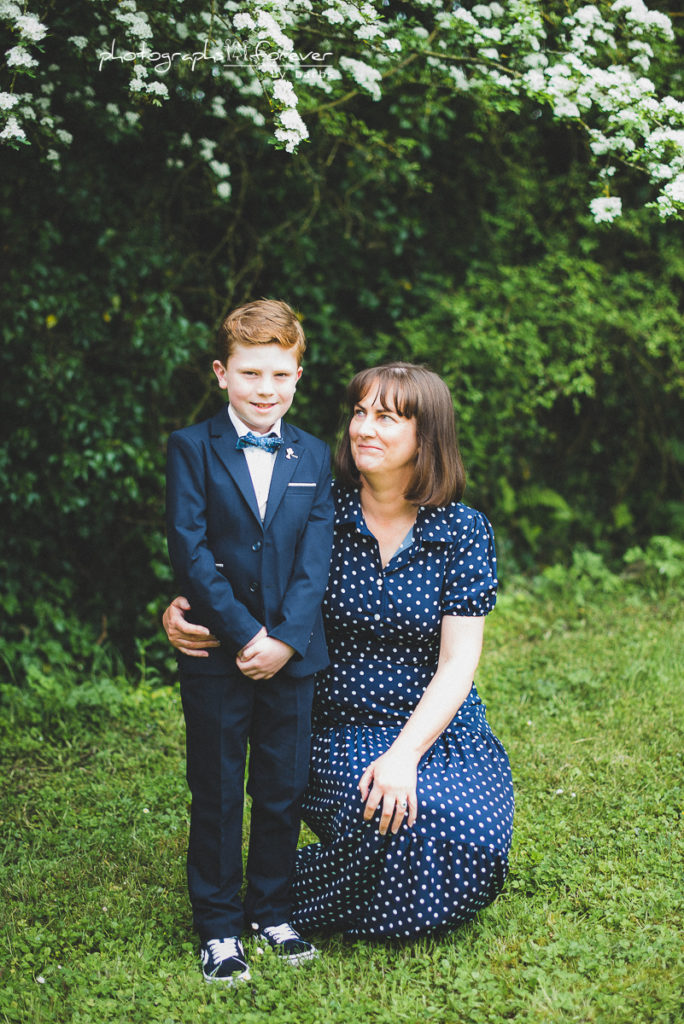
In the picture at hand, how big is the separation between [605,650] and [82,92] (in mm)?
3372

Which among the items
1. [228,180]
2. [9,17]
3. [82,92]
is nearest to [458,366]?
[228,180]

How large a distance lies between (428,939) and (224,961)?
0.55 meters

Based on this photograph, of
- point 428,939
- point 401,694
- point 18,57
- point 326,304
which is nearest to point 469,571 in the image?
point 401,694

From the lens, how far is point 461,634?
99.4 inches

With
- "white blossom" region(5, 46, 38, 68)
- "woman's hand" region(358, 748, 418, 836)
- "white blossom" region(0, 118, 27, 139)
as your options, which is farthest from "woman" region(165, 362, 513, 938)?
"white blossom" region(5, 46, 38, 68)

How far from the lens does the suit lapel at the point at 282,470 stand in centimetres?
234

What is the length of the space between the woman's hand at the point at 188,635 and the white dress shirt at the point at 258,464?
1.10 feet

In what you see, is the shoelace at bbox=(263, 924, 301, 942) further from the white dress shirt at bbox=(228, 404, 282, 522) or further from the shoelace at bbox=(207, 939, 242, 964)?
the white dress shirt at bbox=(228, 404, 282, 522)

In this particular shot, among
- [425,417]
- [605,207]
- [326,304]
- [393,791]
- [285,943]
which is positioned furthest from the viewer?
[326,304]

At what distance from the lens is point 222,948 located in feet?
7.90

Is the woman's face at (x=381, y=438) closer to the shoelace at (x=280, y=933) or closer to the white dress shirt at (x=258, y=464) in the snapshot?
the white dress shirt at (x=258, y=464)

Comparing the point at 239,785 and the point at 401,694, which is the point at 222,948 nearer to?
the point at 239,785

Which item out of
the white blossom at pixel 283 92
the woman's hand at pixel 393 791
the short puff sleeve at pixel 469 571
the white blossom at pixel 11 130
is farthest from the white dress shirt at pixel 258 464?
the white blossom at pixel 11 130

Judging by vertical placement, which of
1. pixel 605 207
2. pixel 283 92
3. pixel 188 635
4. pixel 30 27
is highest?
pixel 30 27
